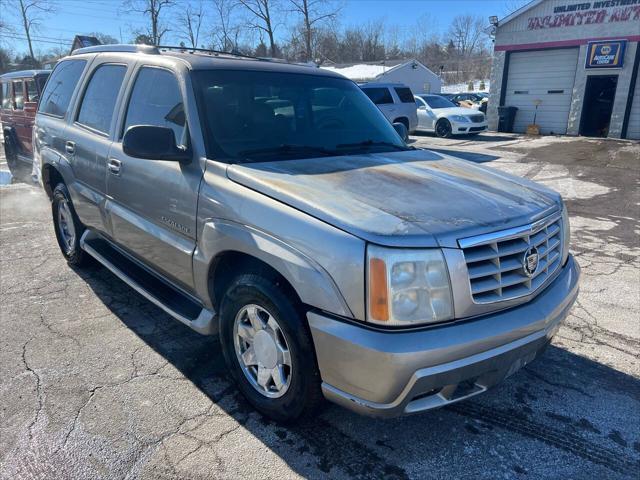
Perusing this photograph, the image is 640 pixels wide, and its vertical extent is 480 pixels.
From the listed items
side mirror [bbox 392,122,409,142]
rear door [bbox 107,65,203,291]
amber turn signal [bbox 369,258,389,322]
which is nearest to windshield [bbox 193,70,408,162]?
rear door [bbox 107,65,203,291]

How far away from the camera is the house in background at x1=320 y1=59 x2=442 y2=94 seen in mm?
38909

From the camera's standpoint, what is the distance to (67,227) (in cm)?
504

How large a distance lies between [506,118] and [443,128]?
3.89 meters

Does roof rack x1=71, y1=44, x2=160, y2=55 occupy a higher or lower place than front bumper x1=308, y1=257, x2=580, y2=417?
higher

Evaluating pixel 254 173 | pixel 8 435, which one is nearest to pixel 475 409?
pixel 254 173

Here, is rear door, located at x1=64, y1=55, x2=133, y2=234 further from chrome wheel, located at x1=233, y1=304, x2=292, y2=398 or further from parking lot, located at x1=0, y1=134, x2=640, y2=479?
chrome wheel, located at x1=233, y1=304, x2=292, y2=398

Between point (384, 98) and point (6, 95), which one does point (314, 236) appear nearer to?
point (6, 95)

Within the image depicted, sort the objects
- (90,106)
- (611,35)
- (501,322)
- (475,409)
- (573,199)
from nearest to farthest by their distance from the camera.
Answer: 1. (501,322)
2. (475,409)
3. (90,106)
4. (573,199)
5. (611,35)

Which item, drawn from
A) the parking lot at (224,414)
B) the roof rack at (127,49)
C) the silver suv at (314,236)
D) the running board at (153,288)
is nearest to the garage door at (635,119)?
the parking lot at (224,414)

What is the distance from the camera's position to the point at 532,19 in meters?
19.8

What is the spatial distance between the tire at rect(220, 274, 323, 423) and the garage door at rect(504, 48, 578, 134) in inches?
821

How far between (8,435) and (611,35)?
2158cm

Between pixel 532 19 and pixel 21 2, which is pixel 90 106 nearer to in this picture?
pixel 532 19

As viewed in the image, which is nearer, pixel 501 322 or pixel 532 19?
pixel 501 322
